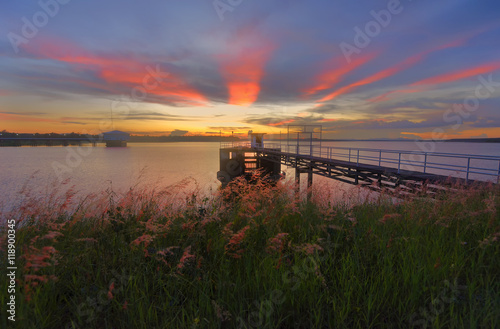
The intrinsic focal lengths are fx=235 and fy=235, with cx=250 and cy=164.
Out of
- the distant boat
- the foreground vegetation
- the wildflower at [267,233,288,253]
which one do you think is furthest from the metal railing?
the distant boat

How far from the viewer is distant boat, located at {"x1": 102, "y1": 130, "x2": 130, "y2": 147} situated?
589 feet

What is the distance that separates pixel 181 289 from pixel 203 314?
1.39ft

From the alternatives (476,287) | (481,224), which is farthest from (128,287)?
(481,224)

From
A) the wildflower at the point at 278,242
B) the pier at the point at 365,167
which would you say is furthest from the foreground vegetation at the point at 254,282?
the pier at the point at 365,167

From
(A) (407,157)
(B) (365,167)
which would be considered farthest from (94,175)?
(A) (407,157)

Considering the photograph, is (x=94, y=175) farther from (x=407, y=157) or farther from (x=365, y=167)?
(x=407, y=157)

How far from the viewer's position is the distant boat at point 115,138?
589ft

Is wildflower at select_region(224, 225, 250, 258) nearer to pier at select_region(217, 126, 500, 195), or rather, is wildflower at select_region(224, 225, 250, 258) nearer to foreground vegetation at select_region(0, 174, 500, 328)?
foreground vegetation at select_region(0, 174, 500, 328)

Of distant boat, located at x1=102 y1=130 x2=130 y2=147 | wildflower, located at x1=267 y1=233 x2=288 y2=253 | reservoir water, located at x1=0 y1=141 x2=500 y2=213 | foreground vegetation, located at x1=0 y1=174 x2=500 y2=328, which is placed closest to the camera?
foreground vegetation, located at x1=0 y1=174 x2=500 y2=328

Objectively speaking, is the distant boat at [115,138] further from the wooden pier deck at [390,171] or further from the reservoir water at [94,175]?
the wooden pier deck at [390,171]

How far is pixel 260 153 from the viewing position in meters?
36.4

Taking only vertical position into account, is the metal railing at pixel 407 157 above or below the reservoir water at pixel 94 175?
above

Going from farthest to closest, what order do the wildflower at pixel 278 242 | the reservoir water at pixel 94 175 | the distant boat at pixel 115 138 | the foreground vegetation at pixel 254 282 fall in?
the distant boat at pixel 115 138 < the reservoir water at pixel 94 175 < the wildflower at pixel 278 242 < the foreground vegetation at pixel 254 282

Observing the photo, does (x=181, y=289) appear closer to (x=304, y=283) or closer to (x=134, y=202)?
(x=304, y=283)
